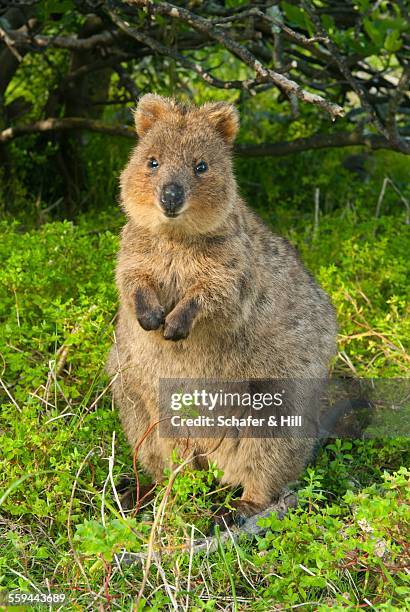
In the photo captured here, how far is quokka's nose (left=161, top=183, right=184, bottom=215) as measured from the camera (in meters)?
4.26

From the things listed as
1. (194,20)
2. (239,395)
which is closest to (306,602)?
(239,395)

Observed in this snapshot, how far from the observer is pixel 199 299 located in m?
4.38

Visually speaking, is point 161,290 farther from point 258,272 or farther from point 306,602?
point 306,602

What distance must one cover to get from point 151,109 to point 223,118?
364 mm

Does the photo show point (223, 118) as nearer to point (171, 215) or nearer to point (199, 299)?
point (171, 215)

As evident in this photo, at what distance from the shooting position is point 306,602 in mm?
3609

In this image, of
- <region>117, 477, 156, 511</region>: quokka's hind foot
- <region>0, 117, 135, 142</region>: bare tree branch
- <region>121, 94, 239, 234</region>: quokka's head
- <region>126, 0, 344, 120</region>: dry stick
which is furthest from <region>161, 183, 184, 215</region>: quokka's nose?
<region>0, 117, 135, 142</region>: bare tree branch

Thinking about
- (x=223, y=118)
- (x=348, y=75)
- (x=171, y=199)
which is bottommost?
(x=348, y=75)

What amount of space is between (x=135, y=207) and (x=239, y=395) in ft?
3.44

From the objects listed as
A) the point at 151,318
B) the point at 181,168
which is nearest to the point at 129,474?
the point at 151,318

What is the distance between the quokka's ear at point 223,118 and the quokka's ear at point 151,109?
178mm

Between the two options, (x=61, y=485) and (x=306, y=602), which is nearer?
(x=306, y=602)

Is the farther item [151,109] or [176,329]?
[151,109]

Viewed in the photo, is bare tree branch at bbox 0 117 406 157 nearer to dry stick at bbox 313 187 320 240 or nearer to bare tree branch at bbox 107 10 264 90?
dry stick at bbox 313 187 320 240
